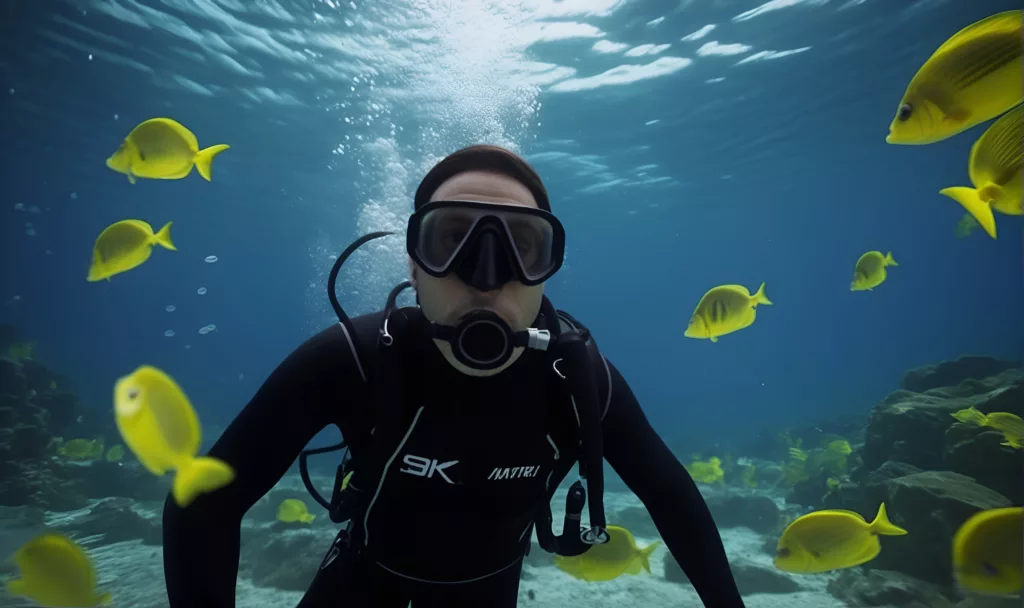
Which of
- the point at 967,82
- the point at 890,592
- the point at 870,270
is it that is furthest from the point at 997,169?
the point at 890,592

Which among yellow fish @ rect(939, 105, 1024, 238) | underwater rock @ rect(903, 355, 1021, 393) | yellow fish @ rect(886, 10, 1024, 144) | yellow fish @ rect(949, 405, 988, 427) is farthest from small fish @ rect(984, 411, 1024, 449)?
underwater rock @ rect(903, 355, 1021, 393)

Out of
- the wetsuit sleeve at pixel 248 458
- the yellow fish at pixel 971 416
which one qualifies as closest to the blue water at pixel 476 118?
the wetsuit sleeve at pixel 248 458

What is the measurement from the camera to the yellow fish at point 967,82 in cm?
233

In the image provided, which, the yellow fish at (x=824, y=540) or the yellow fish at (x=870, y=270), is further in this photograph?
the yellow fish at (x=870, y=270)

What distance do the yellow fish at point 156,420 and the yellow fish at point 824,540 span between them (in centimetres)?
366

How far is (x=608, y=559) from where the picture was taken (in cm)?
442

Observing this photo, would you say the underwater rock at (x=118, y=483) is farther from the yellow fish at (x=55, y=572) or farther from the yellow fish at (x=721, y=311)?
the yellow fish at (x=721, y=311)

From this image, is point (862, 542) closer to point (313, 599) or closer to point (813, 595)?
point (313, 599)

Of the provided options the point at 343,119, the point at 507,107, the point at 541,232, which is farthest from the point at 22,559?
the point at 343,119

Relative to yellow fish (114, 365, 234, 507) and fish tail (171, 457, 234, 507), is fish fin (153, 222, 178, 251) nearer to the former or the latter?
fish tail (171, 457, 234, 507)

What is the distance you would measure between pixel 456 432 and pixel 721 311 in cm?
369

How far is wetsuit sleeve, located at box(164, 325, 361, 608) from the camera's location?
6.82 ft

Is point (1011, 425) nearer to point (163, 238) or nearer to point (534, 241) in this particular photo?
point (534, 241)

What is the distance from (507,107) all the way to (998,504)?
60.0ft
